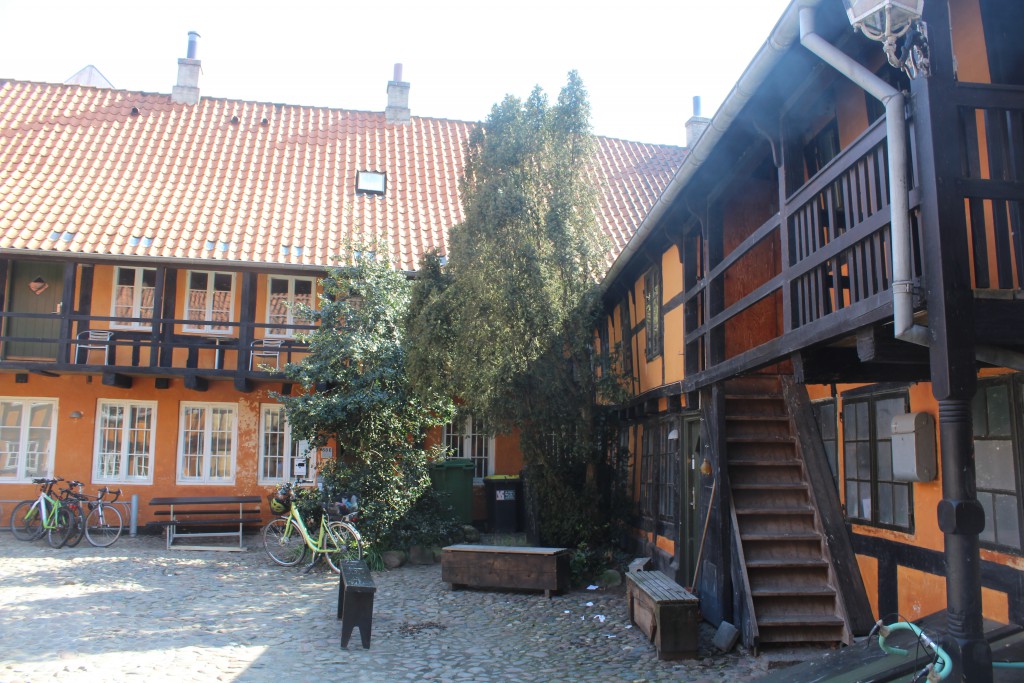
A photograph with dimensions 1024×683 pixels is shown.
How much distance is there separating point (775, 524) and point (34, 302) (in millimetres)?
14773

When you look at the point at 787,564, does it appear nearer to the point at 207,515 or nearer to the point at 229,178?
the point at 207,515

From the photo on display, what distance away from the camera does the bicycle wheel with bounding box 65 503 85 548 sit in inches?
520

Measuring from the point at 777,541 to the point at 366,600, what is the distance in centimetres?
381

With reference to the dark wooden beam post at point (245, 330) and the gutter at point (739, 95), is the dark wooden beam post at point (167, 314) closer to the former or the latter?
the dark wooden beam post at point (245, 330)

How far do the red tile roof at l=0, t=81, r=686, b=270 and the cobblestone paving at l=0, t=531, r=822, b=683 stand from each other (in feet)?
19.8

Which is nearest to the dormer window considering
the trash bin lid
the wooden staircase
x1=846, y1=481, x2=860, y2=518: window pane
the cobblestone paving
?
the trash bin lid

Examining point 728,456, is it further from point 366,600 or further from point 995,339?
point 995,339

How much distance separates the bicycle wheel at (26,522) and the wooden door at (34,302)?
308 cm

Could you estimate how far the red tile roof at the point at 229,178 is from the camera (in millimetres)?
15188

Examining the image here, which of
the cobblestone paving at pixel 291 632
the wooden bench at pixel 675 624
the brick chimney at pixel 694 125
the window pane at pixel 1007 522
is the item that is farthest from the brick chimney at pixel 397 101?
the window pane at pixel 1007 522

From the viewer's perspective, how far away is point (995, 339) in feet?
12.3

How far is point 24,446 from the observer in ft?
49.6

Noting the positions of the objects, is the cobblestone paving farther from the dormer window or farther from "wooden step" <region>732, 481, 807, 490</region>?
the dormer window

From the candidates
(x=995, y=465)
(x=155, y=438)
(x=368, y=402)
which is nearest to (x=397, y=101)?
(x=155, y=438)
